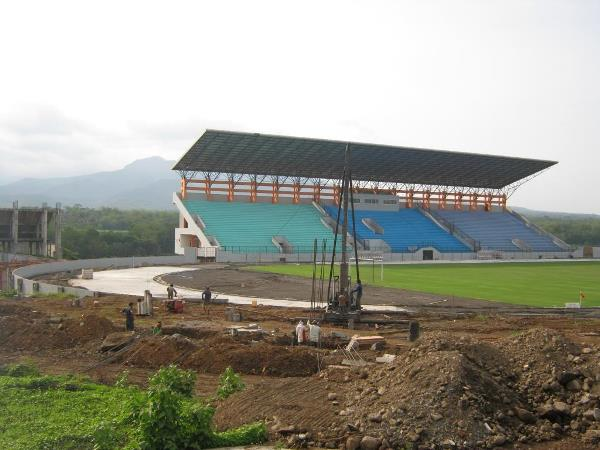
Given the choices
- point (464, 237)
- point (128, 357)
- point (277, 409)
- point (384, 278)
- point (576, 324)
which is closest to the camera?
point (277, 409)

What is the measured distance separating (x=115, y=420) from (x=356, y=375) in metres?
5.67

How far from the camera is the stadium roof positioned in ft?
221

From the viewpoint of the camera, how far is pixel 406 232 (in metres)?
79.8

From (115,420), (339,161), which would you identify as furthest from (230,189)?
(115,420)

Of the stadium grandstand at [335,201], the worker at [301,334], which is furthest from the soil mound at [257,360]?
the stadium grandstand at [335,201]

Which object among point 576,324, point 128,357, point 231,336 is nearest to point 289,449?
point 128,357

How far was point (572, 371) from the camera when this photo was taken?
12180 mm

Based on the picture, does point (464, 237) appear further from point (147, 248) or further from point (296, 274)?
point (147, 248)

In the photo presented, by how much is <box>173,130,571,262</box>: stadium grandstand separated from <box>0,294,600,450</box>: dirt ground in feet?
150

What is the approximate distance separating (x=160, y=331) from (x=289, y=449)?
456 inches

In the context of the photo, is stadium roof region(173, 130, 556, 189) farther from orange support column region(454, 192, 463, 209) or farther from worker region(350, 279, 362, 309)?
worker region(350, 279, 362, 309)

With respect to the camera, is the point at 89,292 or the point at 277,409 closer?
the point at 277,409

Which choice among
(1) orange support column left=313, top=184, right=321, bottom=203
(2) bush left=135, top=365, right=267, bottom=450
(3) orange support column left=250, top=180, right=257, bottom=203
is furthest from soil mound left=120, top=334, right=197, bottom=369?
(1) orange support column left=313, top=184, right=321, bottom=203

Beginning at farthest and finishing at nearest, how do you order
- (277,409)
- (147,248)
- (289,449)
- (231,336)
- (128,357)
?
(147,248)
(231,336)
(128,357)
(277,409)
(289,449)
